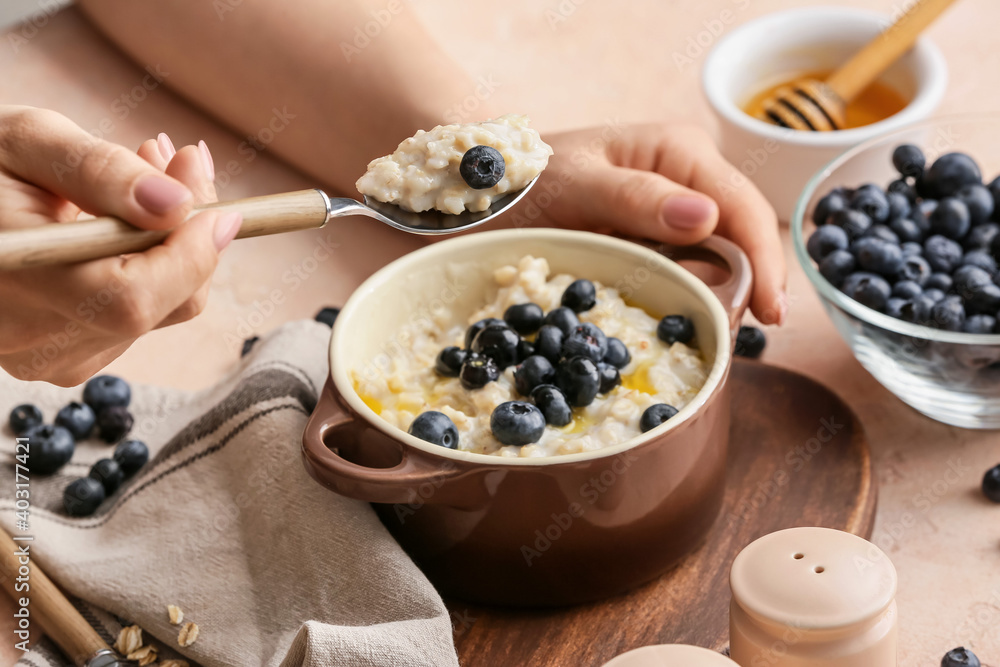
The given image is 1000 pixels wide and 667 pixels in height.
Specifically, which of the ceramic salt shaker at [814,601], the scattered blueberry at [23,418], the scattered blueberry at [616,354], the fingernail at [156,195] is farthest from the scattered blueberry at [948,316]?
the scattered blueberry at [23,418]

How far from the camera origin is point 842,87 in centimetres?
157

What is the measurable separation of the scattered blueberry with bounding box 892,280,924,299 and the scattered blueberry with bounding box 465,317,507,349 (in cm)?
51

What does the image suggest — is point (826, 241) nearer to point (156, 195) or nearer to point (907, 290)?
point (907, 290)

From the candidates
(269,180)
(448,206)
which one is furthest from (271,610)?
(269,180)

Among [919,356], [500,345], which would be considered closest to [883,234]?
[919,356]

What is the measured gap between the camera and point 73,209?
0.92 m

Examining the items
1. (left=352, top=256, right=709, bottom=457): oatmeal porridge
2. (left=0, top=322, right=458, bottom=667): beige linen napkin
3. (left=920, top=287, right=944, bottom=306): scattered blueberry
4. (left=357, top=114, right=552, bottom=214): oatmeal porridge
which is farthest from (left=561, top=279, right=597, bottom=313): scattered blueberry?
(left=920, top=287, right=944, bottom=306): scattered blueberry

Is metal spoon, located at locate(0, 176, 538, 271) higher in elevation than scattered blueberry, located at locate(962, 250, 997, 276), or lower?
higher

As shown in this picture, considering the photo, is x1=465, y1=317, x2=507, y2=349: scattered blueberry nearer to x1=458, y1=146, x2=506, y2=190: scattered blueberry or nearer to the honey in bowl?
x1=458, y1=146, x2=506, y2=190: scattered blueberry

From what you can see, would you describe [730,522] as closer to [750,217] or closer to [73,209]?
[750,217]

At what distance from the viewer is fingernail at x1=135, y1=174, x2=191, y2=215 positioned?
70 centimetres

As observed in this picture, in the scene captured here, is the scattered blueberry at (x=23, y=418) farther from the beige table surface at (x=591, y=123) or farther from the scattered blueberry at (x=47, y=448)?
the beige table surface at (x=591, y=123)

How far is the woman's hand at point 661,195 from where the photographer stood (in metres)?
1.15

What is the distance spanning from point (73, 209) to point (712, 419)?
0.66 m
